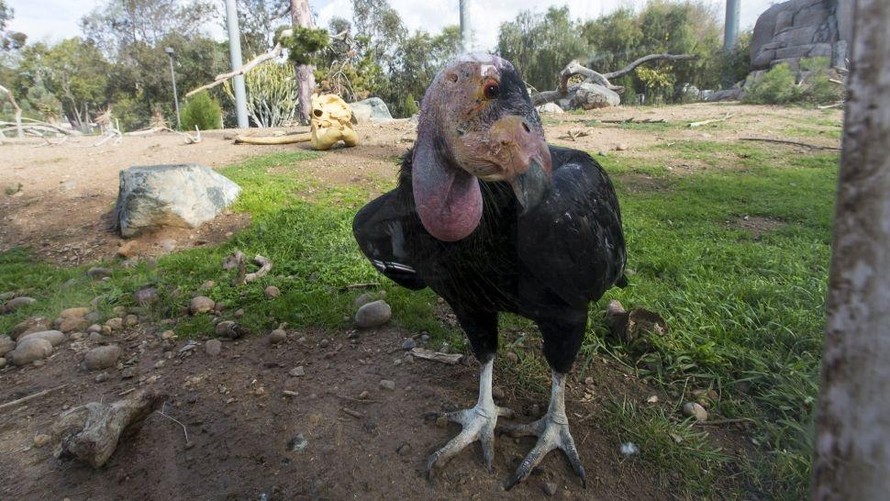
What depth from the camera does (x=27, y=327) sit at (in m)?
3.50

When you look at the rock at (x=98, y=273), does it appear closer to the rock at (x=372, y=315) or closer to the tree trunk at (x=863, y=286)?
the rock at (x=372, y=315)

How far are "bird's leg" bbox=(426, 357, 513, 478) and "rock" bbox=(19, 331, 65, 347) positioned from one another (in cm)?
265

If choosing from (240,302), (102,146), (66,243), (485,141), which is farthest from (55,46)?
(485,141)

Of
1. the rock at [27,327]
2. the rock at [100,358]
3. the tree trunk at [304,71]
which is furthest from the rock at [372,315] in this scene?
the tree trunk at [304,71]

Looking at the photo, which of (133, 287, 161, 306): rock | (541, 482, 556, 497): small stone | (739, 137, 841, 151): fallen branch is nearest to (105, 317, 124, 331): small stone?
(133, 287, 161, 306): rock

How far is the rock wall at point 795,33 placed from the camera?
19812 millimetres

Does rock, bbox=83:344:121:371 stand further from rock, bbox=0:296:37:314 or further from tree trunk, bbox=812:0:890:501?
tree trunk, bbox=812:0:890:501

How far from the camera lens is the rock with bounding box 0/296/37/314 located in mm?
3854

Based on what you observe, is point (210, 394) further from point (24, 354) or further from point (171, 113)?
point (171, 113)

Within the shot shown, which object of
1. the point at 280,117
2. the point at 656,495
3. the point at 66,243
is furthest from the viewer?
the point at 280,117

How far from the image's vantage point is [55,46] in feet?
121

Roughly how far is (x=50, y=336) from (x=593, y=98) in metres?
15.6

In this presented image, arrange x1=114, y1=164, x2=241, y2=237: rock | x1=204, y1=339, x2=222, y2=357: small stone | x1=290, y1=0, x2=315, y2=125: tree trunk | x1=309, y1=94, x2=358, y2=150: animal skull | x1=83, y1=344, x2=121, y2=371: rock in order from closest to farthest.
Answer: x1=83, y1=344, x2=121, y2=371: rock, x1=204, y1=339, x2=222, y2=357: small stone, x1=114, y1=164, x2=241, y2=237: rock, x1=309, y1=94, x2=358, y2=150: animal skull, x1=290, y1=0, x2=315, y2=125: tree trunk

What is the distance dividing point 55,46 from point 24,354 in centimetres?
4521
